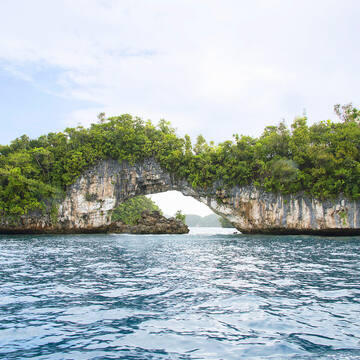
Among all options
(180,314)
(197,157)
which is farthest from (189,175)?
(180,314)

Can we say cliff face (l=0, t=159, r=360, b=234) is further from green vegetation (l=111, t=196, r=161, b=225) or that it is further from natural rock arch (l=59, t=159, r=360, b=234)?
green vegetation (l=111, t=196, r=161, b=225)

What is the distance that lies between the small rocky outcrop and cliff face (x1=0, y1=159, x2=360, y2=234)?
2.24 meters

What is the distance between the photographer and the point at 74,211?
38.0 m

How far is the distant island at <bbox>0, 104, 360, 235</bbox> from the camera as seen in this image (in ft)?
102

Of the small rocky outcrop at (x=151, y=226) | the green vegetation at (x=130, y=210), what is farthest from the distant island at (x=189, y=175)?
the green vegetation at (x=130, y=210)

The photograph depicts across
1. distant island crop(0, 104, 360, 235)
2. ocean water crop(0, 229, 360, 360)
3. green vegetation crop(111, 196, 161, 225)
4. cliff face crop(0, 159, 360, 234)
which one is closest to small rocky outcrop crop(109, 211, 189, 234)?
cliff face crop(0, 159, 360, 234)

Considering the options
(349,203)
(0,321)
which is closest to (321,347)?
(0,321)

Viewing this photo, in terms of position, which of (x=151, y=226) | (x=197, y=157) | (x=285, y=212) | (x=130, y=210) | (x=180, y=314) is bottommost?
(x=151, y=226)

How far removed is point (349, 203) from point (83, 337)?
3182 centimetres

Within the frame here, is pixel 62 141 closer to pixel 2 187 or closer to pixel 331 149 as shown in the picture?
pixel 2 187

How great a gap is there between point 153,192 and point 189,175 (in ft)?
23.8

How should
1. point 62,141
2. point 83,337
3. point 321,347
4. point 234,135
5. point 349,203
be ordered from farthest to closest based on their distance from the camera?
1. point 62,141
2. point 234,135
3. point 349,203
4. point 83,337
5. point 321,347

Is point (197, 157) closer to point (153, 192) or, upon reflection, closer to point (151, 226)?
point (153, 192)

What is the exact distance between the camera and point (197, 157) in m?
36.2
